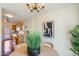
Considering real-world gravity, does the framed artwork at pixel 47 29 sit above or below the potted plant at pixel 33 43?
above

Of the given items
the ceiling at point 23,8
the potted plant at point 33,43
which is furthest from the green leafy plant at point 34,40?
the ceiling at point 23,8

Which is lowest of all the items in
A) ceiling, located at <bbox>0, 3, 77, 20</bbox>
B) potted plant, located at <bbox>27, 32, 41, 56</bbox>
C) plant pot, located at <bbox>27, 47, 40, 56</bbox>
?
plant pot, located at <bbox>27, 47, 40, 56</bbox>

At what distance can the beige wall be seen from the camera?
1521 millimetres

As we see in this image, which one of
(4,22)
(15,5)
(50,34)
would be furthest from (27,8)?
(50,34)

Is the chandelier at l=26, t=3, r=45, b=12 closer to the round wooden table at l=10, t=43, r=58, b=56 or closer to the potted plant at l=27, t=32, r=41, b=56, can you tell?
the potted plant at l=27, t=32, r=41, b=56

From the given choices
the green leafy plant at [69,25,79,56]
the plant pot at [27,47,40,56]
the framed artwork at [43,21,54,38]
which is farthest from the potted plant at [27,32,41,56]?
the green leafy plant at [69,25,79,56]

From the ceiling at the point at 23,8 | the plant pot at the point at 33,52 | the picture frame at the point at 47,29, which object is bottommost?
the plant pot at the point at 33,52

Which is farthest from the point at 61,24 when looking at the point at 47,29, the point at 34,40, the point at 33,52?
the point at 33,52

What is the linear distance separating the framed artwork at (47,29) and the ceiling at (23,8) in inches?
6.2

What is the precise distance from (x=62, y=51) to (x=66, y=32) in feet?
0.82

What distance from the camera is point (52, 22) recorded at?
155 cm

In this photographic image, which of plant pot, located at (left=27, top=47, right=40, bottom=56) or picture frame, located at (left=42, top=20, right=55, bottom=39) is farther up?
picture frame, located at (left=42, top=20, right=55, bottom=39)

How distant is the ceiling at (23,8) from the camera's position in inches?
59.8

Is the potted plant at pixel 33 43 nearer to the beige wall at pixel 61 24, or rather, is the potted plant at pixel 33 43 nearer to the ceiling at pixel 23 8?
the beige wall at pixel 61 24
